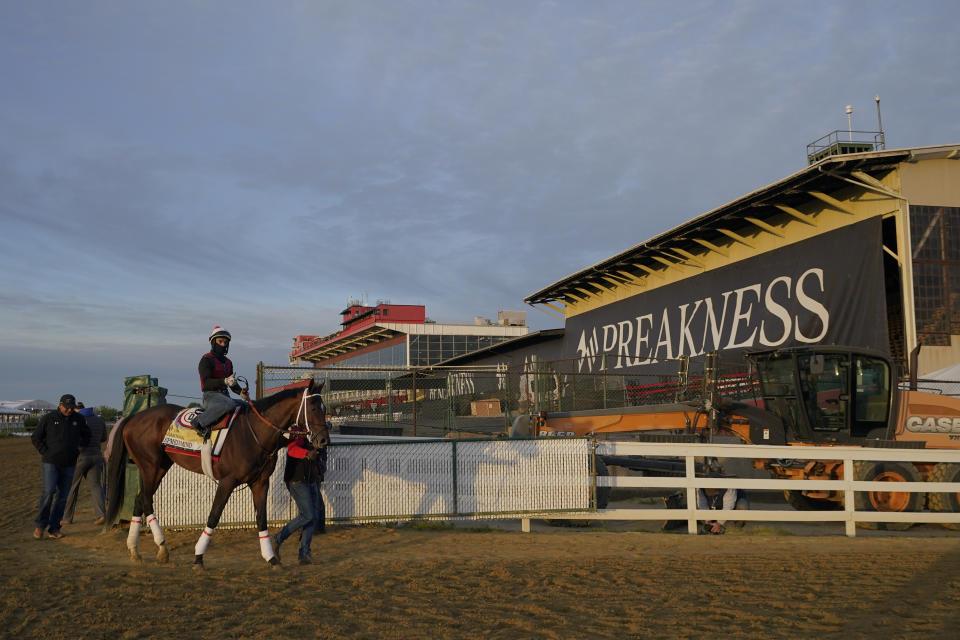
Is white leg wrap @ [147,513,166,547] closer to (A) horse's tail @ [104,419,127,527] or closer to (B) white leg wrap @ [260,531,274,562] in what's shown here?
(A) horse's tail @ [104,419,127,527]

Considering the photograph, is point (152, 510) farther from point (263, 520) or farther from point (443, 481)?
point (443, 481)

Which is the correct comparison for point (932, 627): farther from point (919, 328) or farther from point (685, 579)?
point (919, 328)

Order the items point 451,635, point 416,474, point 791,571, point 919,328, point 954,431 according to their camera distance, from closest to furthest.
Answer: point 451,635
point 791,571
point 416,474
point 954,431
point 919,328

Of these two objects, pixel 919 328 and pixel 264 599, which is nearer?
pixel 264 599

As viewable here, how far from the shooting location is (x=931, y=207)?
21.3 meters

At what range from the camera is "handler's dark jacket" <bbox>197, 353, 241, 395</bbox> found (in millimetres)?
8836

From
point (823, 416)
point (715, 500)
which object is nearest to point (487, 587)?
point (715, 500)

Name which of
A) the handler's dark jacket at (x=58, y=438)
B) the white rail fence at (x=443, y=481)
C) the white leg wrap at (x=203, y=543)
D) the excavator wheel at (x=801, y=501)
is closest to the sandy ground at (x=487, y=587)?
the white leg wrap at (x=203, y=543)

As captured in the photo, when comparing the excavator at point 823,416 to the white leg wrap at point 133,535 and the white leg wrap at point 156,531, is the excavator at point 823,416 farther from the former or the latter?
the white leg wrap at point 133,535

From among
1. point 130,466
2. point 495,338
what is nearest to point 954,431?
point 130,466

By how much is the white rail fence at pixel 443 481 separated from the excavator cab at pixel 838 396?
16.6 ft

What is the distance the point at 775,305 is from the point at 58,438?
2163 centimetres

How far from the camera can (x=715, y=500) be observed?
12.8m

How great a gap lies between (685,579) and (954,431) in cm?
981
